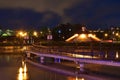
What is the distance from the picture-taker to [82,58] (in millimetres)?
38938

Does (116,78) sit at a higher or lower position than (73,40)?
lower

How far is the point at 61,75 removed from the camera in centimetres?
3872

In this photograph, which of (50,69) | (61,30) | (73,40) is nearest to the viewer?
(50,69)

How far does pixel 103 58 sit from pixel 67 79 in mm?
4333

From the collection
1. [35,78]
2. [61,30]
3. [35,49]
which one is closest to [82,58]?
[35,78]

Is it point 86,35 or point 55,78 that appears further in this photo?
point 86,35

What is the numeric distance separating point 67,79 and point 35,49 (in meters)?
21.3

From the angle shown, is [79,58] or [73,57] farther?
[73,57]

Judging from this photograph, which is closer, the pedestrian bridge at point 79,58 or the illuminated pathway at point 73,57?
the pedestrian bridge at point 79,58

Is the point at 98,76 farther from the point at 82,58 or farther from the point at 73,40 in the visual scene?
the point at 73,40

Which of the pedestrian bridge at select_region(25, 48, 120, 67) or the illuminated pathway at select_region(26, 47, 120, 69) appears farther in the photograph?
the illuminated pathway at select_region(26, 47, 120, 69)

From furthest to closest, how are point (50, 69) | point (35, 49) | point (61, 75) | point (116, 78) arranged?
point (35, 49)
point (50, 69)
point (61, 75)
point (116, 78)

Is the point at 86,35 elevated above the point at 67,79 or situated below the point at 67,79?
above

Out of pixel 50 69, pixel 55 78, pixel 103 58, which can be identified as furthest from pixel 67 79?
pixel 50 69
